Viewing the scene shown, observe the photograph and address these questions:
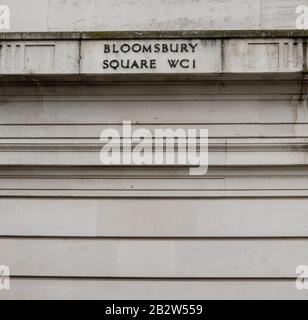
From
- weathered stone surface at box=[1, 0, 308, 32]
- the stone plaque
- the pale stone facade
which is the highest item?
weathered stone surface at box=[1, 0, 308, 32]

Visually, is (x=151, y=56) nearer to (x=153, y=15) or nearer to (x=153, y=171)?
(x=153, y=15)

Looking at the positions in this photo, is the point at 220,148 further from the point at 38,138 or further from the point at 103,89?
the point at 38,138

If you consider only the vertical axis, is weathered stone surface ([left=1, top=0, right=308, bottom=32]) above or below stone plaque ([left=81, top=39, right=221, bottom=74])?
above

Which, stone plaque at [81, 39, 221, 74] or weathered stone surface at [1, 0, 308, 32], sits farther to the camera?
weathered stone surface at [1, 0, 308, 32]

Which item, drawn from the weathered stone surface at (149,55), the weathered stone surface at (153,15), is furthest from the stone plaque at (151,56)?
the weathered stone surface at (153,15)

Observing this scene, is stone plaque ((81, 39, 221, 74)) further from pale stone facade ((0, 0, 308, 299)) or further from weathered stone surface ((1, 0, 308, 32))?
weathered stone surface ((1, 0, 308, 32))

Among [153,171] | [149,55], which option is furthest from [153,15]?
[153,171]

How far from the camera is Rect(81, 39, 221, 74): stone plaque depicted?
10.2 meters

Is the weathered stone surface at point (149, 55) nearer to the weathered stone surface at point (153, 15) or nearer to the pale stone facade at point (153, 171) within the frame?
the pale stone facade at point (153, 171)

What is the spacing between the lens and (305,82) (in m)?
10.2

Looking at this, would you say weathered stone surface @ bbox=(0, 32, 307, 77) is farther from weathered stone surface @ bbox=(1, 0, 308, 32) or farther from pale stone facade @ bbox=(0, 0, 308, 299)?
weathered stone surface @ bbox=(1, 0, 308, 32)

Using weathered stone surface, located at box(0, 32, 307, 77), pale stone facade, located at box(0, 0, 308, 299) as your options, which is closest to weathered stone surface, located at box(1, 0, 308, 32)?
pale stone facade, located at box(0, 0, 308, 299)

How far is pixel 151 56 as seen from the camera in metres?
10.3
